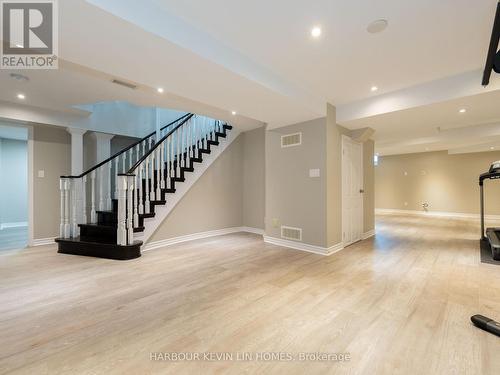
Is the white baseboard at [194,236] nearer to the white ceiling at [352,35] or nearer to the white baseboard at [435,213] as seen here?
the white ceiling at [352,35]

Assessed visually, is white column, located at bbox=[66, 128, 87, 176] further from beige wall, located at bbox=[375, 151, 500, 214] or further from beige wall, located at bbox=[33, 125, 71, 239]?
beige wall, located at bbox=[375, 151, 500, 214]

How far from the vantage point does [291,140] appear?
4301mm

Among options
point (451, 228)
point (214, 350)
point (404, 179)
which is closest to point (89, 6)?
point (214, 350)

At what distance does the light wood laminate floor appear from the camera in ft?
4.82

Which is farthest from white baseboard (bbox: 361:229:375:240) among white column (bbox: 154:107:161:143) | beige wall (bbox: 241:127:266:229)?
white column (bbox: 154:107:161:143)

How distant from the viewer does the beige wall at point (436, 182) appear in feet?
25.1

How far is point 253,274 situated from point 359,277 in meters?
1.32

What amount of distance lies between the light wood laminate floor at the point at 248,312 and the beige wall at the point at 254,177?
210 centimetres

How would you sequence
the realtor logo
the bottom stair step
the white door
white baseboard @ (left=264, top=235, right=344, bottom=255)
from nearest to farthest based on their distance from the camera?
the realtor logo → the bottom stair step → white baseboard @ (left=264, top=235, right=344, bottom=255) → the white door

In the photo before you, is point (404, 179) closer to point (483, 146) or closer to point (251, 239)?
point (483, 146)

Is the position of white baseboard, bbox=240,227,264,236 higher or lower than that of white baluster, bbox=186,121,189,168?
lower

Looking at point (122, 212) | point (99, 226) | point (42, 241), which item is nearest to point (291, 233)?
point (122, 212)

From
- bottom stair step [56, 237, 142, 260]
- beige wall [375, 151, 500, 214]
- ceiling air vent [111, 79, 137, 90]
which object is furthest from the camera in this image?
beige wall [375, 151, 500, 214]

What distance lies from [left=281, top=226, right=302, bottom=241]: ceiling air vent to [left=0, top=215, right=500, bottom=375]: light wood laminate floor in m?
0.62
